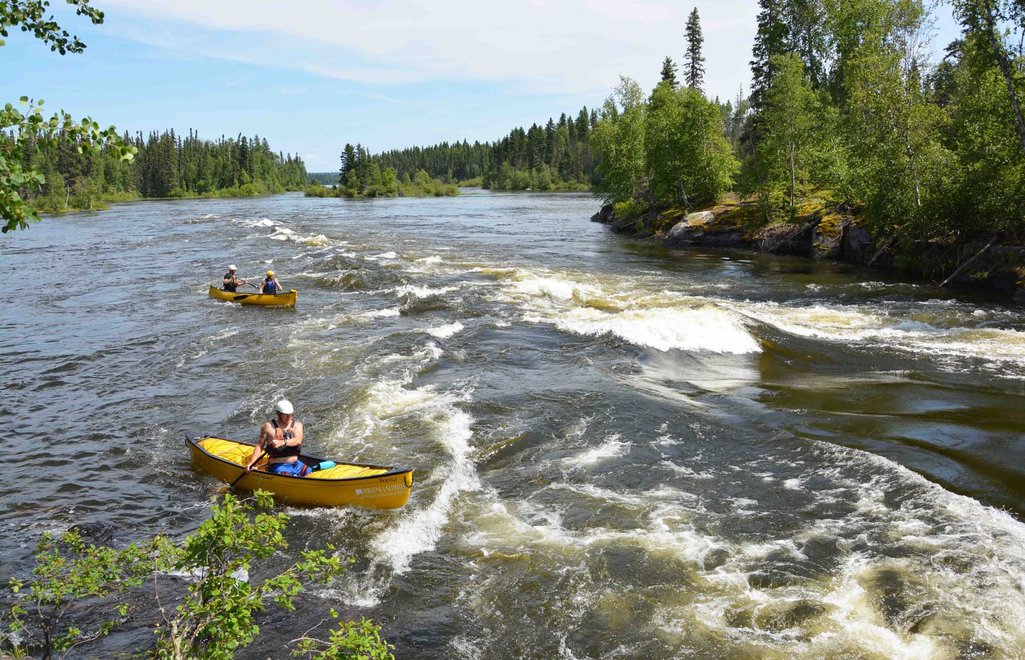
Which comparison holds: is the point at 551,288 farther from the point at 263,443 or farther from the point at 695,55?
the point at 695,55

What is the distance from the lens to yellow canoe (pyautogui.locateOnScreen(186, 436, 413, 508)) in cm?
1022

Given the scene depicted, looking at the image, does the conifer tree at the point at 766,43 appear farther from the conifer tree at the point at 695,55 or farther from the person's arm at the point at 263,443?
the person's arm at the point at 263,443

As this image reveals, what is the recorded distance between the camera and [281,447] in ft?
36.1

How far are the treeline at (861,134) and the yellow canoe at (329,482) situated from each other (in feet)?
76.2

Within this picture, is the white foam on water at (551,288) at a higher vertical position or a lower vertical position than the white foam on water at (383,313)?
higher

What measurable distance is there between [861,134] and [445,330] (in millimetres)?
21818

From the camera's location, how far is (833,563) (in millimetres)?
8688

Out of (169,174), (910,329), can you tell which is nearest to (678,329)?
(910,329)

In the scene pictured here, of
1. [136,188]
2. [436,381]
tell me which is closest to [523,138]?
[136,188]

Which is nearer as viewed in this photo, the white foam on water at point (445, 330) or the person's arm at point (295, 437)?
the person's arm at point (295, 437)

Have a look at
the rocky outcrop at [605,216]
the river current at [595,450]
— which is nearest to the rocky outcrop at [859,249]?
the river current at [595,450]

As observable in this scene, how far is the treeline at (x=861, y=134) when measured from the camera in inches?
933

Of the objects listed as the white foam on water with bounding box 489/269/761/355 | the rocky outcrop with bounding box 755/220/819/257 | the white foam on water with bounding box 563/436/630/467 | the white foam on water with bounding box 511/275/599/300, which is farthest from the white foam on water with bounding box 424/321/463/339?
the rocky outcrop with bounding box 755/220/819/257

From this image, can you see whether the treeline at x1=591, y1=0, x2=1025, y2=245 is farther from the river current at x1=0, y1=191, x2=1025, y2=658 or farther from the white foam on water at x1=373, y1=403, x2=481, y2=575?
the white foam on water at x1=373, y1=403, x2=481, y2=575
